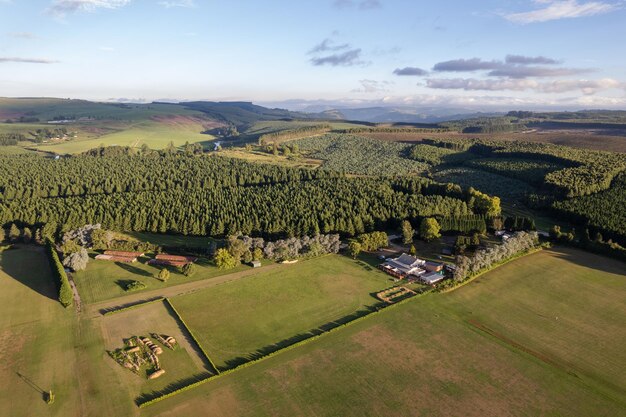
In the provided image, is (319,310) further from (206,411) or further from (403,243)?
(403,243)

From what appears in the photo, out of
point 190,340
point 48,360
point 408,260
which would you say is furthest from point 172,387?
point 408,260

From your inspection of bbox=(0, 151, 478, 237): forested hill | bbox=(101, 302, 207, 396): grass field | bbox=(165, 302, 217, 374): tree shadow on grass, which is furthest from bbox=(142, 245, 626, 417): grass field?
bbox=(0, 151, 478, 237): forested hill

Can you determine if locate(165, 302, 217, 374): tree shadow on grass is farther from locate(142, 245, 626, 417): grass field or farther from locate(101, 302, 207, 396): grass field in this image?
locate(142, 245, 626, 417): grass field

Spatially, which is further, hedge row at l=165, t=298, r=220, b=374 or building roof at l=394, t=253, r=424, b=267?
building roof at l=394, t=253, r=424, b=267

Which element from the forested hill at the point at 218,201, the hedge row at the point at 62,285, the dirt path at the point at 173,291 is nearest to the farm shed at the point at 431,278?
the forested hill at the point at 218,201

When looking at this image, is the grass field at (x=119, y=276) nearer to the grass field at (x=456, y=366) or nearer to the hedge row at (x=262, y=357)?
the hedge row at (x=262, y=357)

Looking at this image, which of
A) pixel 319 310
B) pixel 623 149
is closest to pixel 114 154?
pixel 319 310
